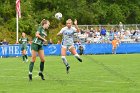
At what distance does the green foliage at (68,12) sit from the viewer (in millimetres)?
56250

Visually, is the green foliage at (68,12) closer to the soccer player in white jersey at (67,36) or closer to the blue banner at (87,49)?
the blue banner at (87,49)

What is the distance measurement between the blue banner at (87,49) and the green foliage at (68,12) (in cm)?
596

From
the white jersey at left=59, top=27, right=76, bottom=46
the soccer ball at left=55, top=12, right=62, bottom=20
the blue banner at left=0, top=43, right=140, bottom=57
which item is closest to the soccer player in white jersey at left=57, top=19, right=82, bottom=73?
the white jersey at left=59, top=27, right=76, bottom=46

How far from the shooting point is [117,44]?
166 feet

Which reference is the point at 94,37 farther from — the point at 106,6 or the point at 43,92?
the point at 43,92

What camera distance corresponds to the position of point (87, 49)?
49688 mm

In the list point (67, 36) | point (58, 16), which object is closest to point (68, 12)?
point (58, 16)

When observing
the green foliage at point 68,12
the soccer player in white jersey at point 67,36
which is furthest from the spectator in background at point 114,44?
the soccer player in white jersey at point 67,36

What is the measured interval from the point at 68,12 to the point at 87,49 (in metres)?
14.5

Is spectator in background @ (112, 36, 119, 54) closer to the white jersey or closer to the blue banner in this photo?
the blue banner

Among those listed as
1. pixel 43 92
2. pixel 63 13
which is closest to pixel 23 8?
pixel 63 13

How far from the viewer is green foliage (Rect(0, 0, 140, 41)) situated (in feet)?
185

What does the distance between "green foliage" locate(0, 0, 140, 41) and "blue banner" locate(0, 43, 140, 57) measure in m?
5.96

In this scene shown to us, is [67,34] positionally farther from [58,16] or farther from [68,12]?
[68,12]
